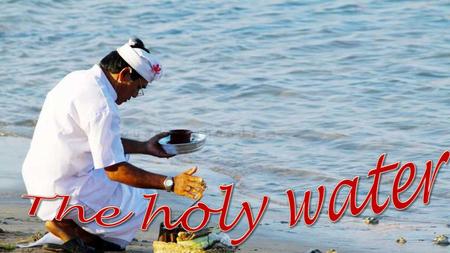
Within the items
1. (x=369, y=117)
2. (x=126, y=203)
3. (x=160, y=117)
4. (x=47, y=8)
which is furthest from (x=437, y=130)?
(x=47, y=8)

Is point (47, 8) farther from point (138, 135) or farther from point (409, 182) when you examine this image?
point (409, 182)

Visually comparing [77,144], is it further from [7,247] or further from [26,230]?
[26,230]

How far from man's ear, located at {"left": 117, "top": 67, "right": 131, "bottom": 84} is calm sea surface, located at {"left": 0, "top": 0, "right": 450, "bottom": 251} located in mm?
2425

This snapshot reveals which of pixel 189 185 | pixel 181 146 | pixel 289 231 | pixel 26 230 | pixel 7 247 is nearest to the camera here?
pixel 189 185

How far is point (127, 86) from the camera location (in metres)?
5.36

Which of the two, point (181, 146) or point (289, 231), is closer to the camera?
point (181, 146)

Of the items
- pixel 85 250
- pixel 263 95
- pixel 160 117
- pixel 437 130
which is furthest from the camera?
pixel 263 95

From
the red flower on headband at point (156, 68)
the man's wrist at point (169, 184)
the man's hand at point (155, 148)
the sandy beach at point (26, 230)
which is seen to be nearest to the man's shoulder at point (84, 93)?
the red flower on headband at point (156, 68)

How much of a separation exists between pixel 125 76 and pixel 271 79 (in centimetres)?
689

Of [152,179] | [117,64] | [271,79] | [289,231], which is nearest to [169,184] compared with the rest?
[152,179]

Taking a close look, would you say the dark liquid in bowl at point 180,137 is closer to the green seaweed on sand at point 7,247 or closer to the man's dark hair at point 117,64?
the man's dark hair at point 117,64

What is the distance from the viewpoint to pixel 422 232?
22.5ft

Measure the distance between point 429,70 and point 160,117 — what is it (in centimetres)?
344

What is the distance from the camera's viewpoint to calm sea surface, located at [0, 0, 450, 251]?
354 inches
